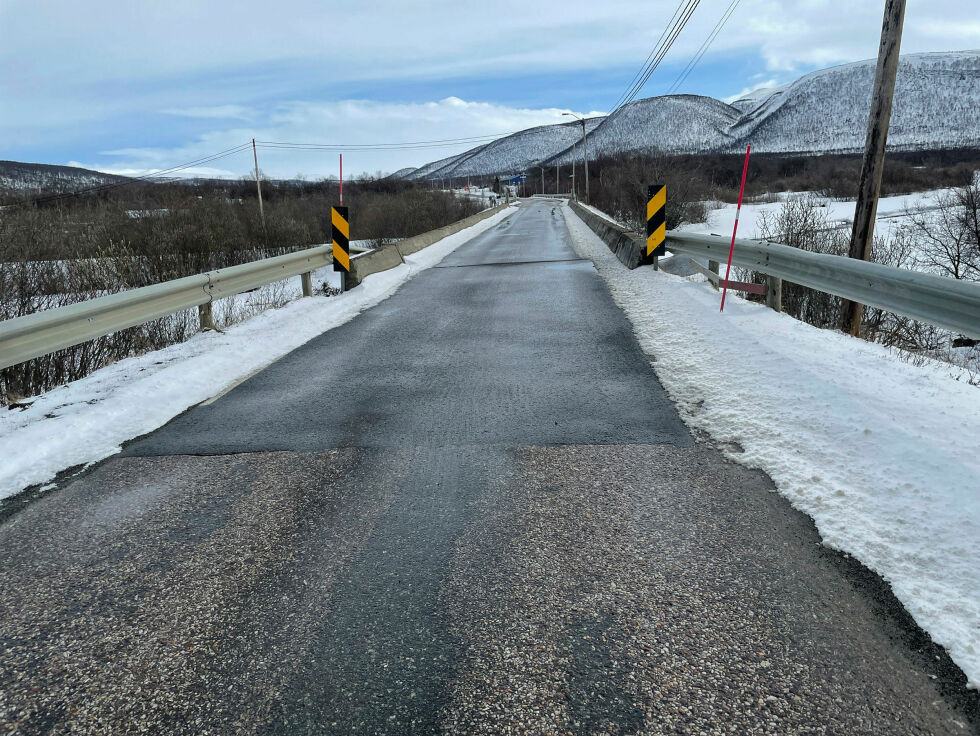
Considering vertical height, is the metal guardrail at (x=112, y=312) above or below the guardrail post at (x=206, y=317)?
above

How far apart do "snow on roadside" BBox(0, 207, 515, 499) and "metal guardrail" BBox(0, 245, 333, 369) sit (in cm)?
40

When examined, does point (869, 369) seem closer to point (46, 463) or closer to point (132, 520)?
point (132, 520)

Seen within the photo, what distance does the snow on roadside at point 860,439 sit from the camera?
8.49ft

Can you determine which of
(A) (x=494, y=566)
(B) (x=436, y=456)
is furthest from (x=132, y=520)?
(A) (x=494, y=566)

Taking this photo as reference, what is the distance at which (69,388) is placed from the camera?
5.53 meters

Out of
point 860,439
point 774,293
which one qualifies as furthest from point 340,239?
point 860,439

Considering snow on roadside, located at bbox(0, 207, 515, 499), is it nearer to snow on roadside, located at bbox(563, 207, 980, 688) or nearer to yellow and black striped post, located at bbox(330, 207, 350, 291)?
yellow and black striped post, located at bbox(330, 207, 350, 291)

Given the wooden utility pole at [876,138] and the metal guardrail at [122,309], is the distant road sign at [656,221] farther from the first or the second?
the metal guardrail at [122,309]

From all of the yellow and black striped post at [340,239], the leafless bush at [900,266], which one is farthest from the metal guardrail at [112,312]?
the leafless bush at [900,266]

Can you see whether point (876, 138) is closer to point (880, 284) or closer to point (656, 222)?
point (656, 222)

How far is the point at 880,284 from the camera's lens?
5789mm

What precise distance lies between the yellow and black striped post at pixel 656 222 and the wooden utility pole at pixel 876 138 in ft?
11.8

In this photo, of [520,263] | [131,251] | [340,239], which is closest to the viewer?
[340,239]

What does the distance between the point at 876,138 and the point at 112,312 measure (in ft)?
34.1
